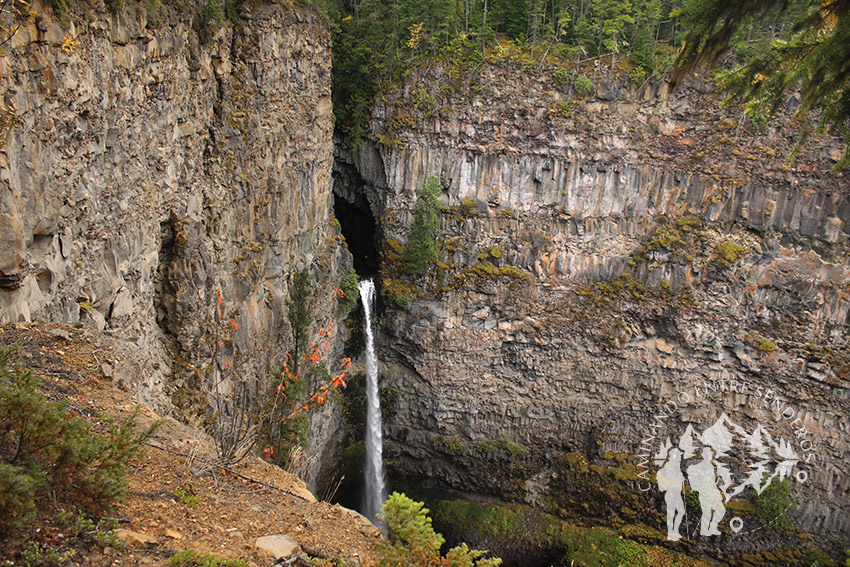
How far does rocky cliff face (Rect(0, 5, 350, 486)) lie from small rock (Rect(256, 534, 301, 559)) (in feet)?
12.1

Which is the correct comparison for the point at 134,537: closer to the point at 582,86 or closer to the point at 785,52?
the point at 785,52

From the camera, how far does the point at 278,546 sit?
4914 mm

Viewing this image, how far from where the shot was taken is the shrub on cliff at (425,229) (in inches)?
891

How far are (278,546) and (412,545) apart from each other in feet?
3.88

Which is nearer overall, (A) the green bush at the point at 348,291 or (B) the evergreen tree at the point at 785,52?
(B) the evergreen tree at the point at 785,52

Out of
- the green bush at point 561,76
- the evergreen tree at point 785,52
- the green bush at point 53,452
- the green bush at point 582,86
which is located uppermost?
the green bush at point 561,76

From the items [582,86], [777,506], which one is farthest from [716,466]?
[582,86]

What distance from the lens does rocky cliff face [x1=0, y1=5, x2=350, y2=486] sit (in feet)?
22.4

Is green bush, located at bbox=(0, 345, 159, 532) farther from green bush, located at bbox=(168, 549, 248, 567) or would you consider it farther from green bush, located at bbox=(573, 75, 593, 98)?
green bush, located at bbox=(573, 75, 593, 98)

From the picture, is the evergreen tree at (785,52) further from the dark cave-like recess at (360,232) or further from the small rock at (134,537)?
the dark cave-like recess at (360,232)

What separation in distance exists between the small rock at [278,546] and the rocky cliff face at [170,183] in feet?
12.1

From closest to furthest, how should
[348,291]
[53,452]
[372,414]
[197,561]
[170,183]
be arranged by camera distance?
[197,561]
[53,452]
[170,183]
[348,291]
[372,414]

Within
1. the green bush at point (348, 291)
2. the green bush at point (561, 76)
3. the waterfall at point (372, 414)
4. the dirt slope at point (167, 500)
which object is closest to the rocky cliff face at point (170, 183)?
the dirt slope at point (167, 500)

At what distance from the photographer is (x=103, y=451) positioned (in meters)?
4.59
